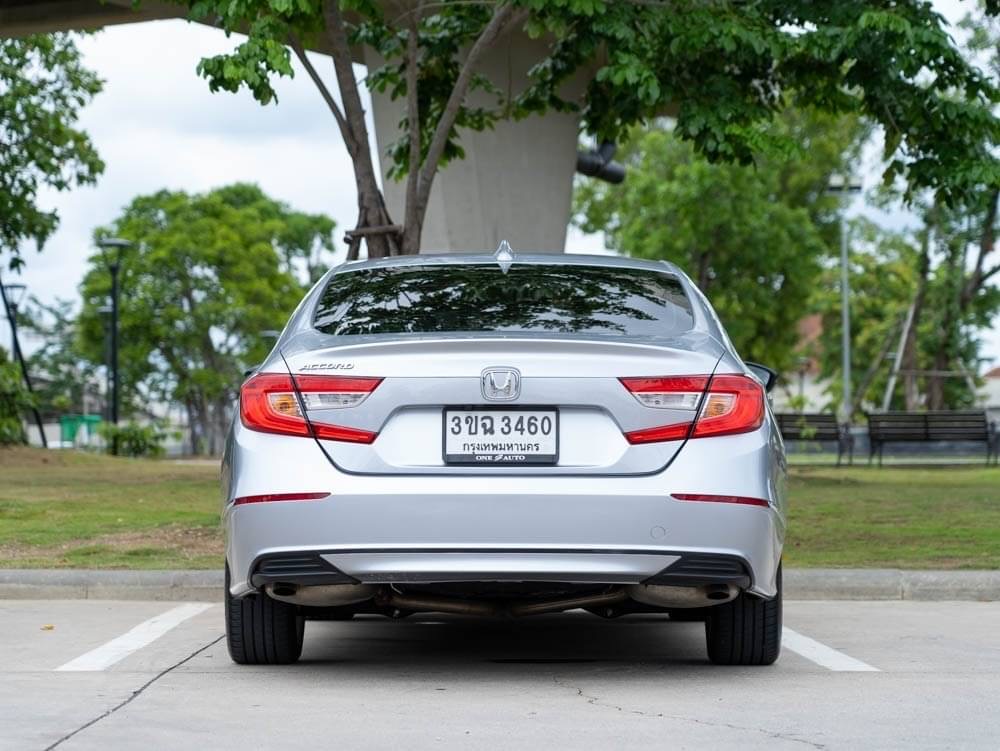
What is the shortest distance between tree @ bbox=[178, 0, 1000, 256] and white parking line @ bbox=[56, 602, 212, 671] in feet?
20.3

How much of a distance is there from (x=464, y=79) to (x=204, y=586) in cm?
720

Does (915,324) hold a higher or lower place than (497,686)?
higher

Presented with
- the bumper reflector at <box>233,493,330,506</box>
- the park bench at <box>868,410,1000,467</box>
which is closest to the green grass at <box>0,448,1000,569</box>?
A: the bumper reflector at <box>233,493,330,506</box>

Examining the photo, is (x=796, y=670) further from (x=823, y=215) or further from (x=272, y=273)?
(x=272, y=273)

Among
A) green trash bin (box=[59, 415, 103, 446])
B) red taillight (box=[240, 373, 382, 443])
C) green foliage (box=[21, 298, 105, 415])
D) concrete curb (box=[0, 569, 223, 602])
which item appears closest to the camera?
red taillight (box=[240, 373, 382, 443])

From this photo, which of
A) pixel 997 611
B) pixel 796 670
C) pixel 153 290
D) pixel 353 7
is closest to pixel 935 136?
pixel 353 7

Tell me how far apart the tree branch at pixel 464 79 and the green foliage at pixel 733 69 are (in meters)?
0.25

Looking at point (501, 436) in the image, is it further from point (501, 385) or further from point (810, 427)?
point (810, 427)

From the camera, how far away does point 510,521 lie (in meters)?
5.79

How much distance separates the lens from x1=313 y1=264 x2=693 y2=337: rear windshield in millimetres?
6301

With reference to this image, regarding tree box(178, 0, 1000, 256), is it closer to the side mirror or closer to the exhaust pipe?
the side mirror

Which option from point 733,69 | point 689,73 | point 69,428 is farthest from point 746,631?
point 69,428

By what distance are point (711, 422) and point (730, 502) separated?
27cm

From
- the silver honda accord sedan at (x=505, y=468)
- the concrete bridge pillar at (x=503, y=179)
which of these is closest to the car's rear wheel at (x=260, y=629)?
the silver honda accord sedan at (x=505, y=468)
